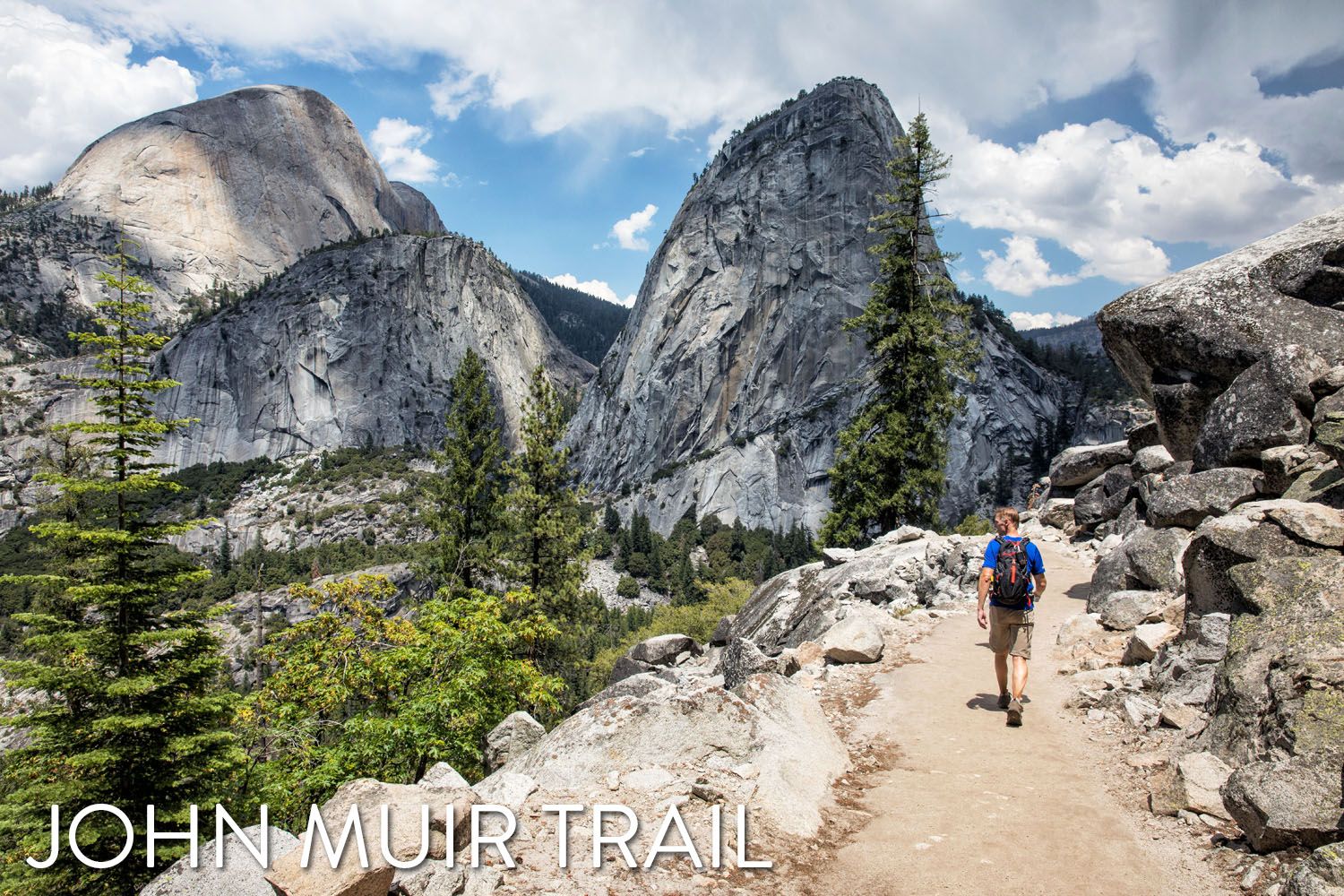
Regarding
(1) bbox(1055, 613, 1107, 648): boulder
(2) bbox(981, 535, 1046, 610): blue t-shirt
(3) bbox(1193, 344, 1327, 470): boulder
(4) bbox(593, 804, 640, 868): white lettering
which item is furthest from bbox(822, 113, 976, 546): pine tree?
(4) bbox(593, 804, 640, 868): white lettering

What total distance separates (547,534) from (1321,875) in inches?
869

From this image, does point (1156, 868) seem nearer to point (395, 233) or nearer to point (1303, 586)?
point (1303, 586)

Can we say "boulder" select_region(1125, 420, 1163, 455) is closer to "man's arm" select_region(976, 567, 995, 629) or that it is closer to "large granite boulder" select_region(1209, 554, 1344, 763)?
"man's arm" select_region(976, 567, 995, 629)

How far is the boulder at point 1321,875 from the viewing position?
11.8 ft

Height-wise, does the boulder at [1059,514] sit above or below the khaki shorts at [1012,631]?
above

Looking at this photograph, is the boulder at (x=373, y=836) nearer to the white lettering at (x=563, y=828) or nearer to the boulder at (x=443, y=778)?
the boulder at (x=443, y=778)

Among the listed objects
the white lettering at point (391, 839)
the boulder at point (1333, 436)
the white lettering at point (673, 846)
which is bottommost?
the white lettering at point (673, 846)

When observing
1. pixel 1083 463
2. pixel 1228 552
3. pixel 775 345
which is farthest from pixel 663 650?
pixel 775 345

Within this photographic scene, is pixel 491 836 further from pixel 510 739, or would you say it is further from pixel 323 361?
pixel 323 361

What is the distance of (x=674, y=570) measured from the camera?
133500mm

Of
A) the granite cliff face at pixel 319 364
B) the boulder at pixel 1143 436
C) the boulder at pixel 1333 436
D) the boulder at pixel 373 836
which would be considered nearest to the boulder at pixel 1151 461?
the boulder at pixel 1143 436

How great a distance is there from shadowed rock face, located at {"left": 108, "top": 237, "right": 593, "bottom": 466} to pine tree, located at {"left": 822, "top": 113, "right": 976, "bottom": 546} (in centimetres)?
16337

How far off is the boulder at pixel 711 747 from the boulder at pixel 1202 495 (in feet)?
26.6

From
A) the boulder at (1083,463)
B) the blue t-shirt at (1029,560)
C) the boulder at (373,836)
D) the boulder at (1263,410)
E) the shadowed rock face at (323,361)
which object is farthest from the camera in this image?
the shadowed rock face at (323,361)
